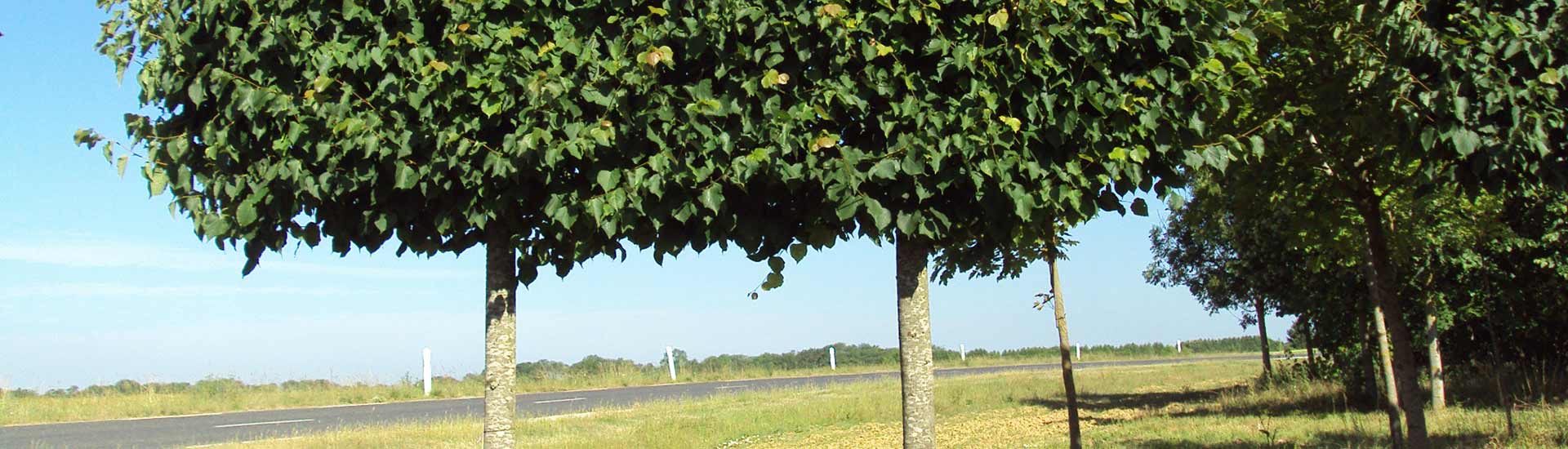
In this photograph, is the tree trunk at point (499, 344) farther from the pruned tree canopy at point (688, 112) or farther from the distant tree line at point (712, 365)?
the distant tree line at point (712, 365)

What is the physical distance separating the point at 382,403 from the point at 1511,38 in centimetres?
2684

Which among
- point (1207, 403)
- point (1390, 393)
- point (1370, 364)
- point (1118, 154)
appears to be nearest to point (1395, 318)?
point (1390, 393)

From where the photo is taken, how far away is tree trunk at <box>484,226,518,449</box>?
23.2 ft

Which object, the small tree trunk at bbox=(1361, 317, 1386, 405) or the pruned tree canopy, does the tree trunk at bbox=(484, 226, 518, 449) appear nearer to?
the pruned tree canopy

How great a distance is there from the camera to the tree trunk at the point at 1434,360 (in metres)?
15.4

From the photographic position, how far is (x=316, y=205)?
668 cm

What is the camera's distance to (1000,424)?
57.2 ft

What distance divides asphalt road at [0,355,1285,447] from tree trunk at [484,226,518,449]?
481 inches

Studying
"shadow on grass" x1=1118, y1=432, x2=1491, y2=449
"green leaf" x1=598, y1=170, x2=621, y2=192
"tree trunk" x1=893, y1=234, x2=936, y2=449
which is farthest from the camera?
"shadow on grass" x1=1118, y1=432, x2=1491, y2=449

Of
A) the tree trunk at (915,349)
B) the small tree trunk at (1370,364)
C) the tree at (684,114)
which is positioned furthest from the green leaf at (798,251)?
the small tree trunk at (1370,364)

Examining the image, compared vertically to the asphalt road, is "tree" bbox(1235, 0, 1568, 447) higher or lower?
higher

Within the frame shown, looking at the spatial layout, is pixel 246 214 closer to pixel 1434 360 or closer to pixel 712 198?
pixel 712 198

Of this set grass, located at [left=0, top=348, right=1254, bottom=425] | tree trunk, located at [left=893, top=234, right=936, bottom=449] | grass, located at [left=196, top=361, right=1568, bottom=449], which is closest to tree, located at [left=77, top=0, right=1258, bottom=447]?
tree trunk, located at [left=893, top=234, right=936, bottom=449]

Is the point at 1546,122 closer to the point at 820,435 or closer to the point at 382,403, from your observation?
the point at 820,435
